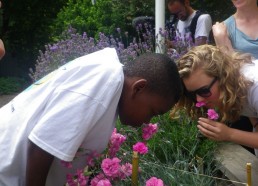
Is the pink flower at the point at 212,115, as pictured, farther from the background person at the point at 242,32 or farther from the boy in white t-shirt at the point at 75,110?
the boy in white t-shirt at the point at 75,110

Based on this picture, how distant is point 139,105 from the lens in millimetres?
1863

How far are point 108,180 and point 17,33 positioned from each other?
12.3m

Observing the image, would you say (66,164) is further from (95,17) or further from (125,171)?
(95,17)

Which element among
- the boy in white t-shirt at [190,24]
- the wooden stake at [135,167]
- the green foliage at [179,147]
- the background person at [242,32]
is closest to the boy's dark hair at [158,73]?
the wooden stake at [135,167]

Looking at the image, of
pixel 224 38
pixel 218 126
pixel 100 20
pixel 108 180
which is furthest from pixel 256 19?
pixel 100 20

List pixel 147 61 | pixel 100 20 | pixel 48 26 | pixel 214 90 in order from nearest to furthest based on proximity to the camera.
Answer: pixel 147 61, pixel 214 90, pixel 100 20, pixel 48 26

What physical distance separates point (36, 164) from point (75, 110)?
23cm

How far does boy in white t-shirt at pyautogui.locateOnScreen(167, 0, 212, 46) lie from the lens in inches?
184

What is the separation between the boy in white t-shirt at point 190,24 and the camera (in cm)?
467

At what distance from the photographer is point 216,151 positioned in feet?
10.7

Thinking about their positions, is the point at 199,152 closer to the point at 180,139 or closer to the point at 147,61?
the point at 180,139

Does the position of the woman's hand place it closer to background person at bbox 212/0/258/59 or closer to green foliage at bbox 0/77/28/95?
background person at bbox 212/0/258/59

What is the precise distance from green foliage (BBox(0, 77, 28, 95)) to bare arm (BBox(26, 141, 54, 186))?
383 inches

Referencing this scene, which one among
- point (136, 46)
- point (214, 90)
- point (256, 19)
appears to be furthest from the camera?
point (136, 46)
